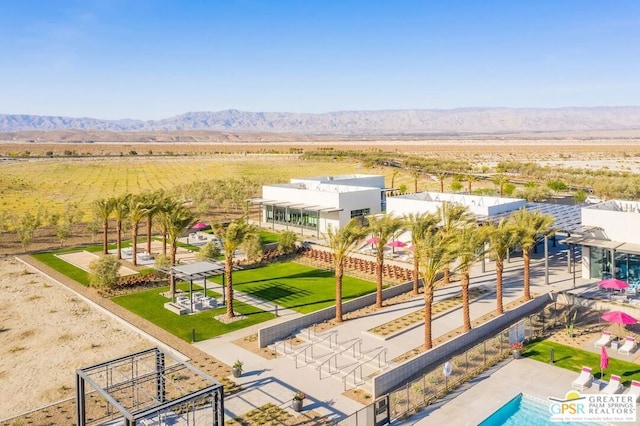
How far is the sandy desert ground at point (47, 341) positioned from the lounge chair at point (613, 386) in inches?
770

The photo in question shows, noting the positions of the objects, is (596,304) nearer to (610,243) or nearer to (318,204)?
(610,243)

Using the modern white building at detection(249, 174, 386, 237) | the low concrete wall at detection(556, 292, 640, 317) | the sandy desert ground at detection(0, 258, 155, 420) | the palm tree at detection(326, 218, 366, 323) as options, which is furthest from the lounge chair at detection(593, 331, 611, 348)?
the modern white building at detection(249, 174, 386, 237)

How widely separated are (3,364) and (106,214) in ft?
67.8

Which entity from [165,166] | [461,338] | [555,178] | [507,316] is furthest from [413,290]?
→ [165,166]

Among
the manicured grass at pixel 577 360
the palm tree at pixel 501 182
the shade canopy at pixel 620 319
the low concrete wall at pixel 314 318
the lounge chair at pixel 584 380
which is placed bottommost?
the manicured grass at pixel 577 360

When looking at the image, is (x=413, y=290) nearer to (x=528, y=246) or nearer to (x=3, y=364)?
(x=528, y=246)

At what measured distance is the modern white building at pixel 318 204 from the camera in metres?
49.4

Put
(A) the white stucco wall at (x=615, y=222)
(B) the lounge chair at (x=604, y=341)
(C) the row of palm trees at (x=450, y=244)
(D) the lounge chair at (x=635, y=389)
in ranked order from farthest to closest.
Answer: (A) the white stucco wall at (x=615, y=222) < (B) the lounge chair at (x=604, y=341) < (C) the row of palm trees at (x=450, y=244) < (D) the lounge chair at (x=635, y=389)

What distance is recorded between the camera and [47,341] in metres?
24.9

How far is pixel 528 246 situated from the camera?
28.0 metres

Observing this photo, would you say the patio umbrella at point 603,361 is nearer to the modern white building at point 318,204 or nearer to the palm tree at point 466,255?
the palm tree at point 466,255

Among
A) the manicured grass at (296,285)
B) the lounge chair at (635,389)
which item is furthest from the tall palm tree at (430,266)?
the manicured grass at (296,285)

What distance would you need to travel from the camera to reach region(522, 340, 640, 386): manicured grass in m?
20.6

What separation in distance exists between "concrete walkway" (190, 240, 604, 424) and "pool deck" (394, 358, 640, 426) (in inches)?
Answer: 117
